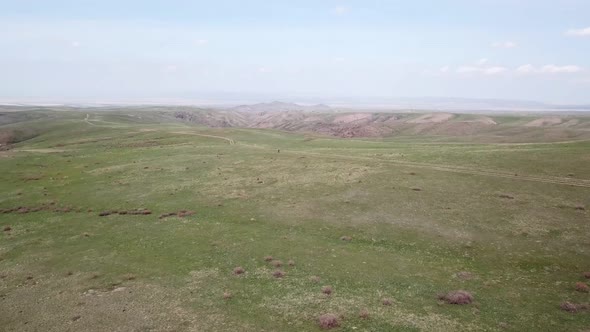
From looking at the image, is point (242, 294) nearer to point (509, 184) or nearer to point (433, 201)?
point (433, 201)

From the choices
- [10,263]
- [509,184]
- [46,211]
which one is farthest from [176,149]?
[509,184]

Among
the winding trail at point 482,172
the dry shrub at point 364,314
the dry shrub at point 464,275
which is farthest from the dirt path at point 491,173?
the dry shrub at point 364,314

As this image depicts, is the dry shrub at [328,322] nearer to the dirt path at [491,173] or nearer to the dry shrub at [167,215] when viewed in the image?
the dry shrub at [167,215]

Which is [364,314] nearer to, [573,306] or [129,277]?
[573,306]

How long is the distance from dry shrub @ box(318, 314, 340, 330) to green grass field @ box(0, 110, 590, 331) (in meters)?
0.45

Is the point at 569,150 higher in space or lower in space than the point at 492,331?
higher

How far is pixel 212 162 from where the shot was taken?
249 feet

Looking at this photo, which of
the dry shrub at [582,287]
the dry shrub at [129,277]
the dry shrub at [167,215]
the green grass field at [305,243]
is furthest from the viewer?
the dry shrub at [167,215]

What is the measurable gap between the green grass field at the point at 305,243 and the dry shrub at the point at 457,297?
0.52 metres

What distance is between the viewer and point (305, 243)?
3909cm

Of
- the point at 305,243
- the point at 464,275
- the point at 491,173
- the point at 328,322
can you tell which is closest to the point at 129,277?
the point at 305,243

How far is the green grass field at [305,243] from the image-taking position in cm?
2702

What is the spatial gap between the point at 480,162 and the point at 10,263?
61489mm

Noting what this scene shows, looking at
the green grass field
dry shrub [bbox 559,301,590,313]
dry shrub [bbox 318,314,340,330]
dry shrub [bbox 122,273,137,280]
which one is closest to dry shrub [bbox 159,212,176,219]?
the green grass field
